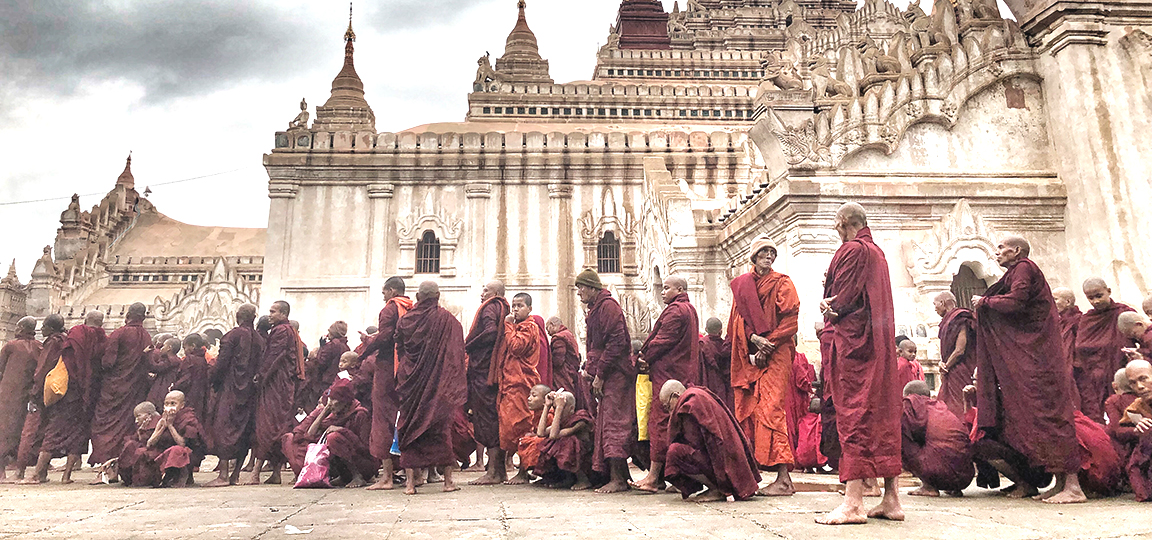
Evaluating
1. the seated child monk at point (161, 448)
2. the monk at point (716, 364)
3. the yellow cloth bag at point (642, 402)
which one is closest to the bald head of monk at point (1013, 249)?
the monk at point (716, 364)

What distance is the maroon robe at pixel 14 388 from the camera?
8055 mm

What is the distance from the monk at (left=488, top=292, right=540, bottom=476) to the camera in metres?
7.10

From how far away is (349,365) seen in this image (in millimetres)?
7543

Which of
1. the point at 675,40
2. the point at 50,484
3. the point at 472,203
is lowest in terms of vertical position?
the point at 50,484

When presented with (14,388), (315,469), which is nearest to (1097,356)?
(315,469)

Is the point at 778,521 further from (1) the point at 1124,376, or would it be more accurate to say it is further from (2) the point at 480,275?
(2) the point at 480,275

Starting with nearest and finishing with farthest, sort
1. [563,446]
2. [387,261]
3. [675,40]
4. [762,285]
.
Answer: [762,285], [563,446], [387,261], [675,40]

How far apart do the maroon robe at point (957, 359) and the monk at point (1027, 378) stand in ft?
2.27

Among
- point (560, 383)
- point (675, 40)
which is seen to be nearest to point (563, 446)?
point (560, 383)

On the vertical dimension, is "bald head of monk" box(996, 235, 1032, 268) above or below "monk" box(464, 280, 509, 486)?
above

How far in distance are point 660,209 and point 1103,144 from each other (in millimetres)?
6865

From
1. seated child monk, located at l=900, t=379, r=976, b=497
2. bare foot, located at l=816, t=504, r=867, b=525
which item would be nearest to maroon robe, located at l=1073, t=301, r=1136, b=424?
seated child monk, located at l=900, t=379, r=976, b=497

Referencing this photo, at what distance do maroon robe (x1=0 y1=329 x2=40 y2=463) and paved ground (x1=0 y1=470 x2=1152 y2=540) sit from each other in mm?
2626

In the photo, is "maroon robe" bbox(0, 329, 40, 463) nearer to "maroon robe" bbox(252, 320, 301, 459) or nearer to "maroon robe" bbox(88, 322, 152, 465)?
"maroon robe" bbox(88, 322, 152, 465)
